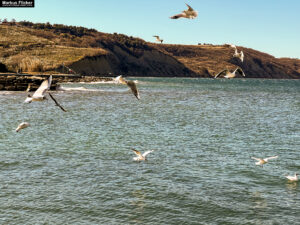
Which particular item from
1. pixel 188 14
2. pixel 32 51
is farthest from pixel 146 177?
pixel 32 51

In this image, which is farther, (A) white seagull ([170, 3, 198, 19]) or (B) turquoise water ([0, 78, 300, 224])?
(A) white seagull ([170, 3, 198, 19])

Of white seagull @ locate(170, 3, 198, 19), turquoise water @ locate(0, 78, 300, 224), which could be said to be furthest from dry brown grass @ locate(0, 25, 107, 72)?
white seagull @ locate(170, 3, 198, 19)

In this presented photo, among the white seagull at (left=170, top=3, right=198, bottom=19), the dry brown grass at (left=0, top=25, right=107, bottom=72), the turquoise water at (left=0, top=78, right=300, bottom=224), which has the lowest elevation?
the turquoise water at (left=0, top=78, right=300, bottom=224)

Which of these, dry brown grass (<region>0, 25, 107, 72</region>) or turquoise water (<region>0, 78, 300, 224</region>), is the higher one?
dry brown grass (<region>0, 25, 107, 72</region>)

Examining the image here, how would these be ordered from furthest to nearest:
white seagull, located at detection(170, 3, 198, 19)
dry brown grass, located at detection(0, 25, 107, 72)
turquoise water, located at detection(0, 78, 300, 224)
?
dry brown grass, located at detection(0, 25, 107, 72)
white seagull, located at detection(170, 3, 198, 19)
turquoise water, located at detection(0, 78, 300, 224)

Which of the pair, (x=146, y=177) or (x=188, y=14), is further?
(x=146, y=177)

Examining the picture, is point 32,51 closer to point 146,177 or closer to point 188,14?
point 146,177

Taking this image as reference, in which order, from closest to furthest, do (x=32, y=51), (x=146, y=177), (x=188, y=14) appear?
(x=188, y=14) < (x=146, y=177) < (x=32, y=51)

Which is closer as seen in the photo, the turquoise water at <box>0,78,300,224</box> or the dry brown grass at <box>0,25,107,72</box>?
the turquoise water at <box>0,78,300,224</box>

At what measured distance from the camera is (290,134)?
2931cm

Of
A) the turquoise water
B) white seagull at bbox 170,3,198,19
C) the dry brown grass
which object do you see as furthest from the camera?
the dry brown grass

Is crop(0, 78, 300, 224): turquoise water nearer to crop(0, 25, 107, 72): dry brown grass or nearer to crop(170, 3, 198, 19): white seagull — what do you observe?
crop(170, 3, 198, 19): white seagull

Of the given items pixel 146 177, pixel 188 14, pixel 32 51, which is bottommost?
pixel 146 177

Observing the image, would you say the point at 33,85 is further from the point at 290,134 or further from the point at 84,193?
the point at 84,193
